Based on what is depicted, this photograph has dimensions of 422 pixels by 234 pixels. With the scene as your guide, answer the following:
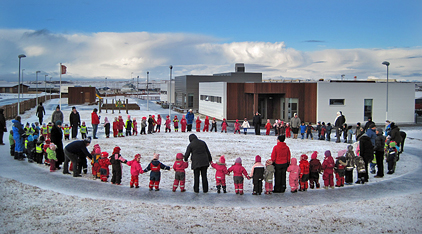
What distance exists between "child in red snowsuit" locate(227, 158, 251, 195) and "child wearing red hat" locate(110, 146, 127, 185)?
3.35 meters

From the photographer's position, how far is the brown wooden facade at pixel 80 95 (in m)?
66.1

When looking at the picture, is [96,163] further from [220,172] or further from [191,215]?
[191,215]

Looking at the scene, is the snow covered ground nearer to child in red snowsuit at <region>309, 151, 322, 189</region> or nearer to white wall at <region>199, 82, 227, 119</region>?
child in red snowsuit at <region>309, 151, 322, 189</region>

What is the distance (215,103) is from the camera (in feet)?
133

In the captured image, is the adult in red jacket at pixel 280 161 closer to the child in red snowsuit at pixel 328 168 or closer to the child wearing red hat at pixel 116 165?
the child in red snowsuit at pixel 328 168

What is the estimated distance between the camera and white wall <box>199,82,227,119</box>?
36.8 meters

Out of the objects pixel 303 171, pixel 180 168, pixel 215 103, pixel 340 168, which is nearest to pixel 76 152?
pixel 180 168

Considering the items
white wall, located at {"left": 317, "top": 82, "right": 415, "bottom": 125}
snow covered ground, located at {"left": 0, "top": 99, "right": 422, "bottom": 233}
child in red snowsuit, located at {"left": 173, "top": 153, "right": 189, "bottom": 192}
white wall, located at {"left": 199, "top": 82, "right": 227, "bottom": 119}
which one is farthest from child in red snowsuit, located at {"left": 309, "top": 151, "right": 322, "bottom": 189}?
white wall, located at {"left": 199, "top": 82, "right": 227, "bottom": 119}

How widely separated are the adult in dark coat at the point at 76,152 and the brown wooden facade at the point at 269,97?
80.4ft

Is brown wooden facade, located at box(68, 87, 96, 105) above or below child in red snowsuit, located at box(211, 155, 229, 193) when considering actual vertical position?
above

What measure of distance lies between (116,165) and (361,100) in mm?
30487

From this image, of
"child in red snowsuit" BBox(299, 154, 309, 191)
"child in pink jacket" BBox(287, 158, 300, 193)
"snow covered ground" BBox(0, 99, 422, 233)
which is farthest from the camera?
"child in red snowsuit" BBox(299, 154, 309, 191)

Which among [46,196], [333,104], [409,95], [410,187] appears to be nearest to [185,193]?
[46,196]

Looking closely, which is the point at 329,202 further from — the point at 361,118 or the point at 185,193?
the point at 361,118
